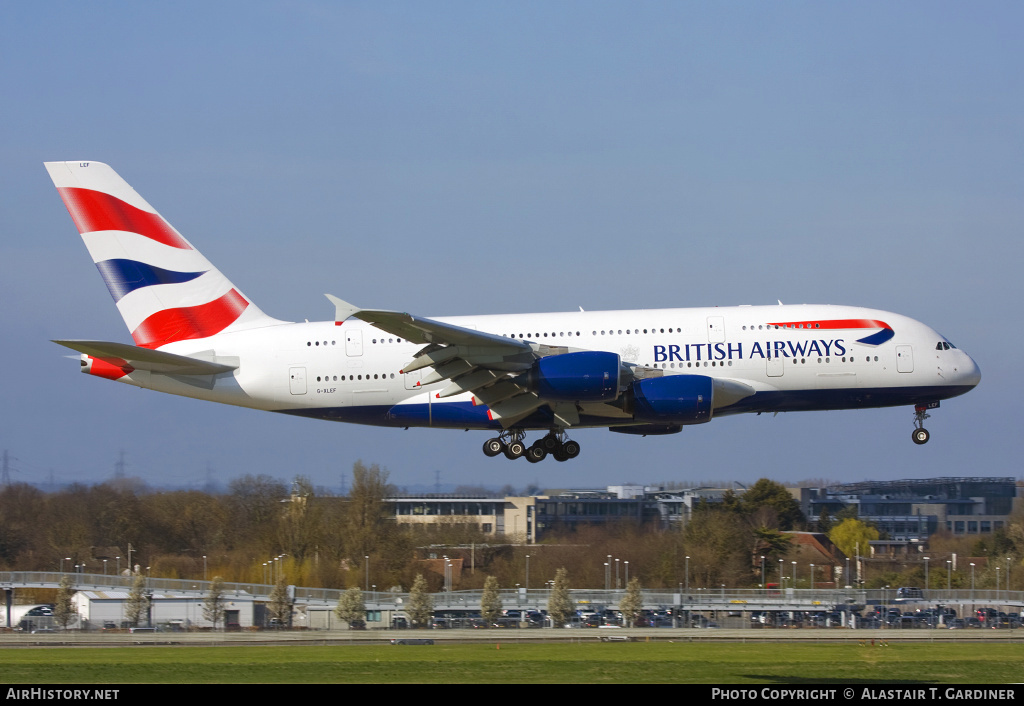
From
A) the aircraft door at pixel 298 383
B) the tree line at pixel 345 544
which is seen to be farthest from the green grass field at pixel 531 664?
the tree line at pixel 345 544

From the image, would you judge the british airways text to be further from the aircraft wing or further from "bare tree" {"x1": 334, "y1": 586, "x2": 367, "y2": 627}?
"bare tree" {"x1": 334, "y1": 586, "x2": 367, "y2": 627}

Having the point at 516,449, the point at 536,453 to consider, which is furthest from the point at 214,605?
the point at 536,453

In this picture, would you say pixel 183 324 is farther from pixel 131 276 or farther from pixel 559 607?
pixel 559 607

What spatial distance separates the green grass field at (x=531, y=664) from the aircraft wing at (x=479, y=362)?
7.59 metres

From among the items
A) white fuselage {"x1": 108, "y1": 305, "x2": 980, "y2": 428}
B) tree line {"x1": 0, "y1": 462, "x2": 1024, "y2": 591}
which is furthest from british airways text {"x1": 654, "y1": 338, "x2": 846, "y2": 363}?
tree line {"x1": 0, "y1": 462, "x2": 1024, "y2": 591}

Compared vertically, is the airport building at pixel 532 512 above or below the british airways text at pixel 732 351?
below

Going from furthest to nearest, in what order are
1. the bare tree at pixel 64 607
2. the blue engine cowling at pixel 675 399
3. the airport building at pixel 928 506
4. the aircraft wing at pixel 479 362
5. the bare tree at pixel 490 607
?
1. the airport building at pixel 928 506
2. the bare tree at pixel 64 607
3. the bare tree at pixel 490 607
4. the blue engine cowling at pixel 675 399
5. the aircraft wing at pixel 479 362

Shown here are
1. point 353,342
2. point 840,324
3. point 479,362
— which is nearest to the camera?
point 479,362

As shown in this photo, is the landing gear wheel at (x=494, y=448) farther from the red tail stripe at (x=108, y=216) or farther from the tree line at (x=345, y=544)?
the tree line at (x=345, y=544)

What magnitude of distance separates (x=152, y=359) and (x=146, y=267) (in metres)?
4.68

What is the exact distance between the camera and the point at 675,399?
34031 mm

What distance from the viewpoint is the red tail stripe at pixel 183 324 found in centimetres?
3766

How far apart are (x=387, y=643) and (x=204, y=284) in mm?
15648

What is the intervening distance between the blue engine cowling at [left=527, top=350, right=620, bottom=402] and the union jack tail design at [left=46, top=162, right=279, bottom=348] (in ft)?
33.4
